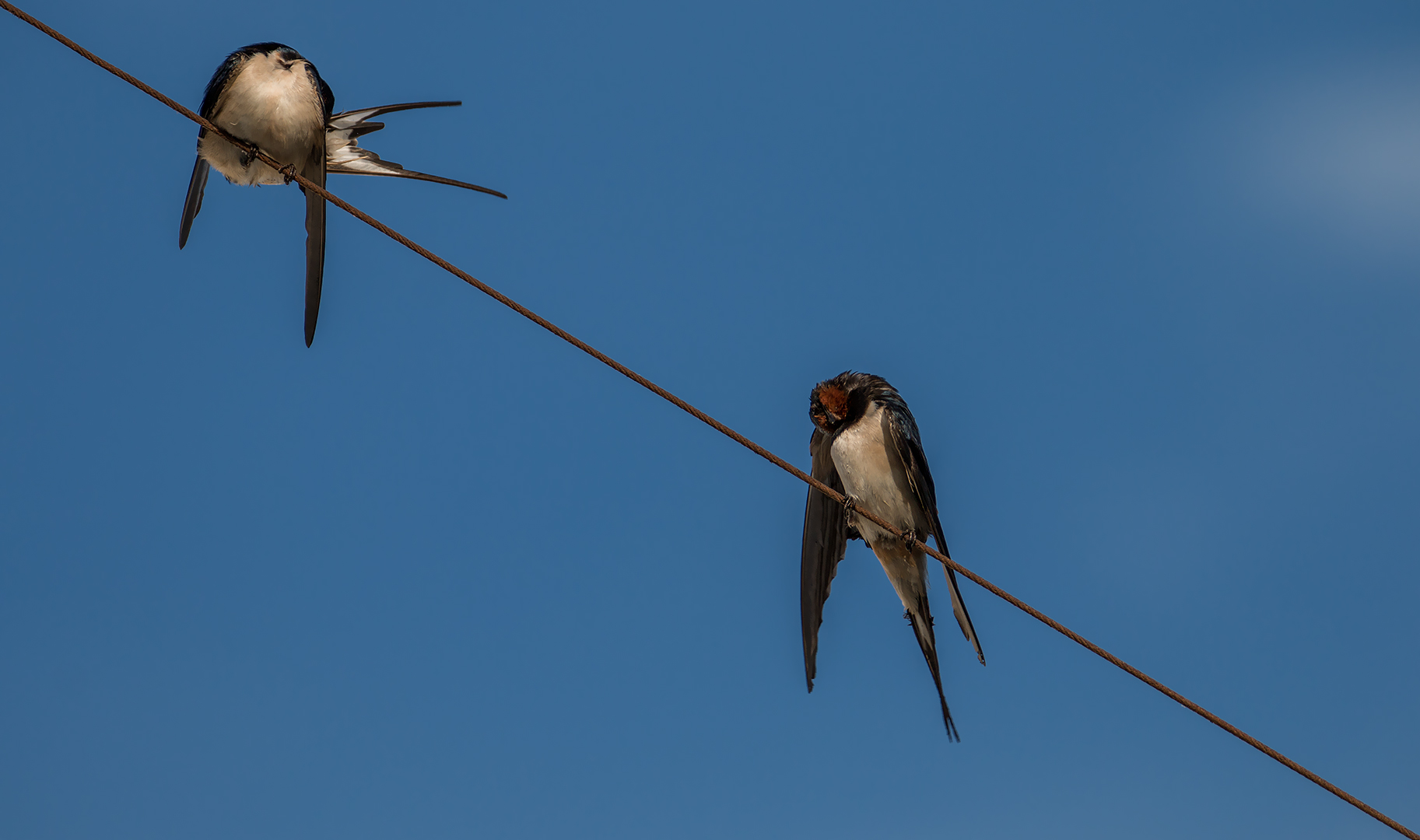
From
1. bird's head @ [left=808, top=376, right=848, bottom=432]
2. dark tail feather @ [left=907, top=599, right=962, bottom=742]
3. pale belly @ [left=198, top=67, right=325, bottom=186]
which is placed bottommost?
dark tail feather @ [left=907, top=599, right=962, bottom=742]

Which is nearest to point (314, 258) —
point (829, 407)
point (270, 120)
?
point (270, 120)

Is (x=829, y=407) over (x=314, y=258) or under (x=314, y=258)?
over

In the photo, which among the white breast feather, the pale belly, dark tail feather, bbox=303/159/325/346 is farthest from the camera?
the white breast feather

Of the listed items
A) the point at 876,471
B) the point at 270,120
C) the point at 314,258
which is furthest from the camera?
the point at 876,471

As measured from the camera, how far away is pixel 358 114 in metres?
5.95

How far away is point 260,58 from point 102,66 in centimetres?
236

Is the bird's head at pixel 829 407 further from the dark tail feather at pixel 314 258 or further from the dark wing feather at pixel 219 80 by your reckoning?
the dark wing feather at pixel 219 80

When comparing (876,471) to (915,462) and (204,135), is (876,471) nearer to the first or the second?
(915,462)

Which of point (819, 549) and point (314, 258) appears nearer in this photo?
point (314, 258)

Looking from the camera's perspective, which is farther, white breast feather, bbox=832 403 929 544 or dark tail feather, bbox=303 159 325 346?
white breast feather, bbox=832 403 929 544

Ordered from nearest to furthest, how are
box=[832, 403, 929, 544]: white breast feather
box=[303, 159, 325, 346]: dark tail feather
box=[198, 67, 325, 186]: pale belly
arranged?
box=[303, 159, 325, 346]: dark tail feather → box=[198, 67, 325, 186]: pale belly → box=[832, 403, 929, 544]: white breast feather

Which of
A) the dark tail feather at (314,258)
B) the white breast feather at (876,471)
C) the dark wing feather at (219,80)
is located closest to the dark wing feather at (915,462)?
the white breast feather at (876,471)

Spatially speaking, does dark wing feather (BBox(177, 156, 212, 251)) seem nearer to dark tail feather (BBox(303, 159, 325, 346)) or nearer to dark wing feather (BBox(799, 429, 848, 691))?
dark tail feather (BBox(303, 159, 325, 346))

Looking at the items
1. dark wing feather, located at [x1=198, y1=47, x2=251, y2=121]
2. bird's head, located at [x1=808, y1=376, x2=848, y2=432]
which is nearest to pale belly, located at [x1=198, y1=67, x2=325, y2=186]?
dark wing feather, located at [x1=198, y1=47, x2=251, y2=121]
